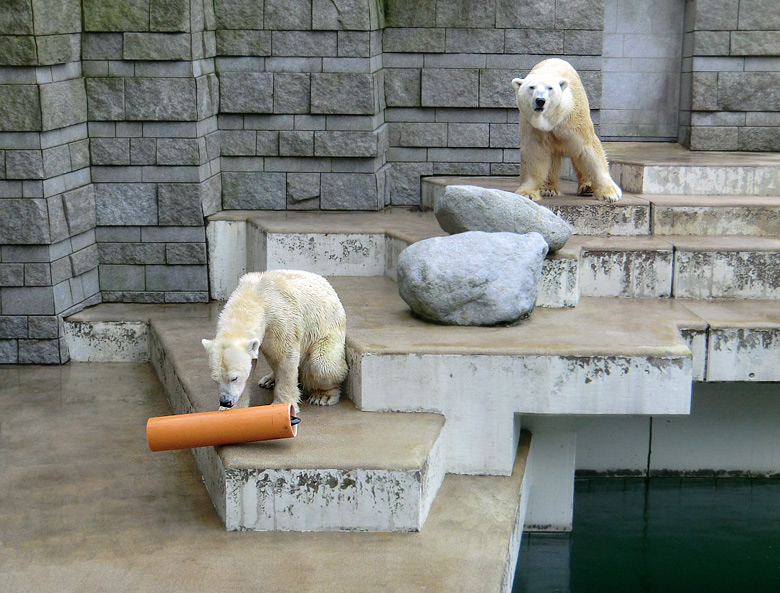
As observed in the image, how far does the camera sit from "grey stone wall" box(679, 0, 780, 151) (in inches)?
302

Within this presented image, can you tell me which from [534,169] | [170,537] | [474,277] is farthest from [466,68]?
[170,537]

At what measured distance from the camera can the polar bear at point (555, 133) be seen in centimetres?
550

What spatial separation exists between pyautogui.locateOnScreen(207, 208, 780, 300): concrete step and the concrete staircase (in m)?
0.01

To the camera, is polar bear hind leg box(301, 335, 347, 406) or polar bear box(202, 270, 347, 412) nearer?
polar bear box(202, 270, 347, 412)

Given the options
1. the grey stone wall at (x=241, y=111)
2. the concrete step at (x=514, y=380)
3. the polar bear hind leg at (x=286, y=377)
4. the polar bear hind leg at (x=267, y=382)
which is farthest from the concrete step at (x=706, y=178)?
the polar bear hind leg at (x=286, y=377)

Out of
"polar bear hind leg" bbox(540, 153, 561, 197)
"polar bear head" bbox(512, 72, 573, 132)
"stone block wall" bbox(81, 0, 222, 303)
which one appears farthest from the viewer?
"polar bear hind leg" bbox(540, 153, 561, 197)

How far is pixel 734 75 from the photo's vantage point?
25.6 feet

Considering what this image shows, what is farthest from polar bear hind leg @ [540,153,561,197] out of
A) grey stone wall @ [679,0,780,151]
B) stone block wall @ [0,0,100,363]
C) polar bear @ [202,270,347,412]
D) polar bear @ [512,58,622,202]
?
stone block wall @ [0,0,100,363]

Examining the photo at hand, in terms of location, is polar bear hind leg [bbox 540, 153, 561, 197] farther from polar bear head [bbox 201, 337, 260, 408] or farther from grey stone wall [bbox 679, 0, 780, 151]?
polar bear head [bbox 201, 337, 260, 408]

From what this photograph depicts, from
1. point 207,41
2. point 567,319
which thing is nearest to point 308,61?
point 207,41

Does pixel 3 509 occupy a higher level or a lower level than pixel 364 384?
lower

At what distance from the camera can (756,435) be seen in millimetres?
5754

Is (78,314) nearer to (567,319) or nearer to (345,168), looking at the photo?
(345,168)

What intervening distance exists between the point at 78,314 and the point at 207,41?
1983 mm
